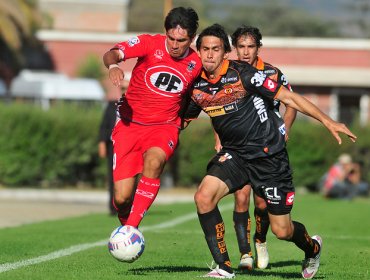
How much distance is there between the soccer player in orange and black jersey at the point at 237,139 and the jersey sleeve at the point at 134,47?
0.63 m

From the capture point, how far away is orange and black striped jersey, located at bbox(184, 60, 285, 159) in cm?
928

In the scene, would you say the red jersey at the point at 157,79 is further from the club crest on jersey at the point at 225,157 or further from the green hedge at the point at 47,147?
the green hedge at the point at 47,147

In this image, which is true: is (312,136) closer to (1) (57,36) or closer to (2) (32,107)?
(2) (32,107)

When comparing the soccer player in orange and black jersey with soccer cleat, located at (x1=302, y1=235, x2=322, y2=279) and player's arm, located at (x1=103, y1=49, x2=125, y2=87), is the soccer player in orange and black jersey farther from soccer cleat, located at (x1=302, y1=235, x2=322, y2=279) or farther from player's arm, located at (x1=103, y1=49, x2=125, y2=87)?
player's arm, located at (x1=103, y1=49, x2=125, y2=87)

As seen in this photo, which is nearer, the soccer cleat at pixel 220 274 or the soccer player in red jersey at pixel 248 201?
the soccer cleat at pixel 220 274

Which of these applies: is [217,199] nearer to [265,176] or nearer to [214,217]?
[214,217]

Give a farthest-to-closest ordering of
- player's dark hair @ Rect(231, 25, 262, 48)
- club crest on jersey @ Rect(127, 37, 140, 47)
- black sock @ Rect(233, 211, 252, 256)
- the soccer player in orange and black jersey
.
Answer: player's dark hair @ Rect(231, 25, 262, 48) < black sock @ Rect(233, 211, 252, 256) < club crest on jersey @ Rect(127, 37, 140, 47) < the soccer player in orange and black jersey

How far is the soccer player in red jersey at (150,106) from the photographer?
383 inches

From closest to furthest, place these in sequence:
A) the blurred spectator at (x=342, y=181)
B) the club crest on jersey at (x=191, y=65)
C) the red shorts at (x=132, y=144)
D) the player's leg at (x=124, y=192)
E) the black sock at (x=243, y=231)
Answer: the club crest on jersey at (x=191, y=65)
the red shorts at (x=132, y=144)
the player's leg at (x=124, y=192)
the black sock at (x=243, y=231)
the blurred spectator at (x=342, y=181)

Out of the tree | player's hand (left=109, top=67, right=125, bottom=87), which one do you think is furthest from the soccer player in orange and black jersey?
the tree

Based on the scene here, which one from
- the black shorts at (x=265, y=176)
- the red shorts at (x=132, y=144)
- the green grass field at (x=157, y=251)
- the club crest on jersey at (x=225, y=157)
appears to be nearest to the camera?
the black shorts at (x=265, y=176)

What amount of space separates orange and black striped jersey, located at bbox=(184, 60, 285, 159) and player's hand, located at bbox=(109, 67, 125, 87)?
28.0 inches

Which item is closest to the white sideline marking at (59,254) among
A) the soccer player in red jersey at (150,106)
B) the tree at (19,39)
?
the soccer player in red jersey at (150,106)

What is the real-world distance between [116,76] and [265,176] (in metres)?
1.59
